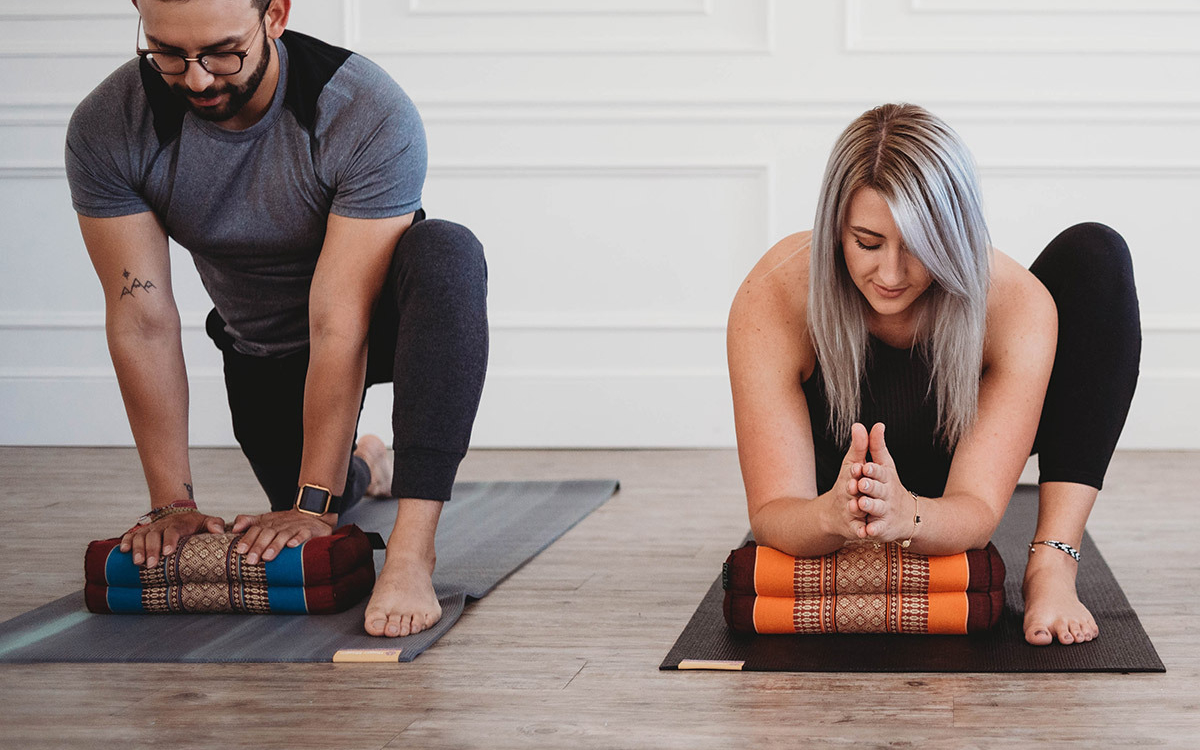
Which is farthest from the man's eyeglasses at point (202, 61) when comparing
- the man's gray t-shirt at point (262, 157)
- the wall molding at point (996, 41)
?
the wall molding at point (996, 41)

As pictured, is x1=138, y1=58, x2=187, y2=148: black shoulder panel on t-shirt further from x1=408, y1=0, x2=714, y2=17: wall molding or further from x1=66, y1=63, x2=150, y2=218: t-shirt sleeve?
x1=408, y1=0, x2=714, y2=17: wall molding

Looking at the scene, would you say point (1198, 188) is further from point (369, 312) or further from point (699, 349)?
point (369, 312)

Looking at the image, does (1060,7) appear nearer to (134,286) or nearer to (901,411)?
(901,411)

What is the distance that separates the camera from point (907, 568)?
1428mm

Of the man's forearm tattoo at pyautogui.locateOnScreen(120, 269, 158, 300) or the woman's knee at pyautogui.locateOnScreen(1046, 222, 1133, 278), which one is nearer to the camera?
the woman's knee at pyautogui.locateOnScreen(1046, 222, 1133, 278)

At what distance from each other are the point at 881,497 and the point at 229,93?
3.21 ft

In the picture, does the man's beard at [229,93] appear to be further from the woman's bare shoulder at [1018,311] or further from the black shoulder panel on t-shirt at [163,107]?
the woman's bare shoulder at [1018,311]

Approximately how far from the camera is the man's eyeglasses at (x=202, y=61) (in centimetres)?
156

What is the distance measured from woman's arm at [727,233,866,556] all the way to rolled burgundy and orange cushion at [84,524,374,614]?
542 millimetres

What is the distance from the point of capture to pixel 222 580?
1.60m

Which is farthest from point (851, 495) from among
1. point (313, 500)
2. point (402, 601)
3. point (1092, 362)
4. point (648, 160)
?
point (648, 160)

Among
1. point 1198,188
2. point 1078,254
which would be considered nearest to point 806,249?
point 1078,254

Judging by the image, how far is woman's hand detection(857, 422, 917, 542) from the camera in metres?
1.28

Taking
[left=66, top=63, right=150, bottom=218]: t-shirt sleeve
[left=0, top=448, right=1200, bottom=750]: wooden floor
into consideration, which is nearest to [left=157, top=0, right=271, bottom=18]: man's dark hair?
[left=66, top=63, right=150, bottom=218]: t-shirt sleeve
